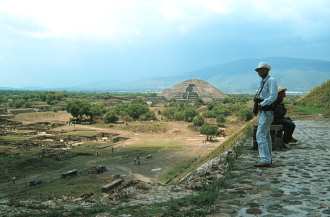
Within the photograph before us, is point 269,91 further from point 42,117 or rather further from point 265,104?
point 42,117

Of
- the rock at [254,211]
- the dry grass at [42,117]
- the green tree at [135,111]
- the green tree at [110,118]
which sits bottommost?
the dry grass at [42,117]

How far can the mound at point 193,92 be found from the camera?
6186 inches

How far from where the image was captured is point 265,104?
36.8 feet

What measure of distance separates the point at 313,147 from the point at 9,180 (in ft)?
90.5

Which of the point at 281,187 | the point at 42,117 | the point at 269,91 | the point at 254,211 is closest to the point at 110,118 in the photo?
the point at 42,117

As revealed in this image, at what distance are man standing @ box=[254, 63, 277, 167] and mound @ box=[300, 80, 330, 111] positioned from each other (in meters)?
19.9

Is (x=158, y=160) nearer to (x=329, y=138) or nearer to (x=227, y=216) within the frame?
(x=329, y=138)

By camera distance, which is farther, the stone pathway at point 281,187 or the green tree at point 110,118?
the green tree at point 110,118

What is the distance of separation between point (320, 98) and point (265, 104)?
23917mm

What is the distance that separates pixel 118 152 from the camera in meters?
52.8

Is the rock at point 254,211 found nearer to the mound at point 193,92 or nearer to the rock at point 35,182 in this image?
the rock at point 35,182

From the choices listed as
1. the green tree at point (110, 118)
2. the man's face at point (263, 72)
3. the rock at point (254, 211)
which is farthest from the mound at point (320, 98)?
the green tree at point (110, 118)

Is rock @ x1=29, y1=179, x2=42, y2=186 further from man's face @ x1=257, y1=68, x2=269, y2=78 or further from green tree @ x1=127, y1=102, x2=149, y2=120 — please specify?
green tree @ x1=127, y1=102, x2=149, y2=120

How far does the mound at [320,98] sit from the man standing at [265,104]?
19908mm
